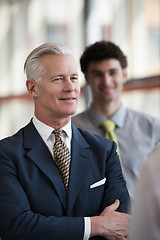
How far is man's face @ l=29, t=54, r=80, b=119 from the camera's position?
1.93 metres

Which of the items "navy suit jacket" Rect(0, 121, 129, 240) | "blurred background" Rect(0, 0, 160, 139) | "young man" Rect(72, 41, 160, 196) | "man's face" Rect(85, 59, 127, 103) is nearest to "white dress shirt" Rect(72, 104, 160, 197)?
"young man" Rect(72, 41, 160, 196)

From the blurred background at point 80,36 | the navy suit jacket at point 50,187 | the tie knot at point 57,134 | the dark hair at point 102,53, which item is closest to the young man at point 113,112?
the dark hair at point 102,53

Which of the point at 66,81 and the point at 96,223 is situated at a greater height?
the point at 66,81

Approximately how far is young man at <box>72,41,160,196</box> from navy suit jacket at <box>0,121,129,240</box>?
80cm

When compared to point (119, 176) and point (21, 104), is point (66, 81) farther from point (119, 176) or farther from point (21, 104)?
point (21, 104)

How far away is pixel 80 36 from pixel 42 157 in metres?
4.04

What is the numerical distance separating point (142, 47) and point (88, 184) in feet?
9.75

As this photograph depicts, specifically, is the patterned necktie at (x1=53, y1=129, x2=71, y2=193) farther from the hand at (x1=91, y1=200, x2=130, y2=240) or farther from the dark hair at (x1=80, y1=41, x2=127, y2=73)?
the dark hair at (x1=80, y1=41, x2=127, y2=73)

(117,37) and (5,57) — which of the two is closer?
(117,37)

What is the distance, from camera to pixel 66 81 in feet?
6.36

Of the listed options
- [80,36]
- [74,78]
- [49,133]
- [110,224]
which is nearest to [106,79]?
[74,78]

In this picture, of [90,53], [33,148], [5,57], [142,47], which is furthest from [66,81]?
[5,57]

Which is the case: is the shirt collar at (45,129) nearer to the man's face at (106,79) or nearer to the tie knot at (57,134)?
the tie knot at (57,134)

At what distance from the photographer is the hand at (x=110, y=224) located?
5.86 feet
